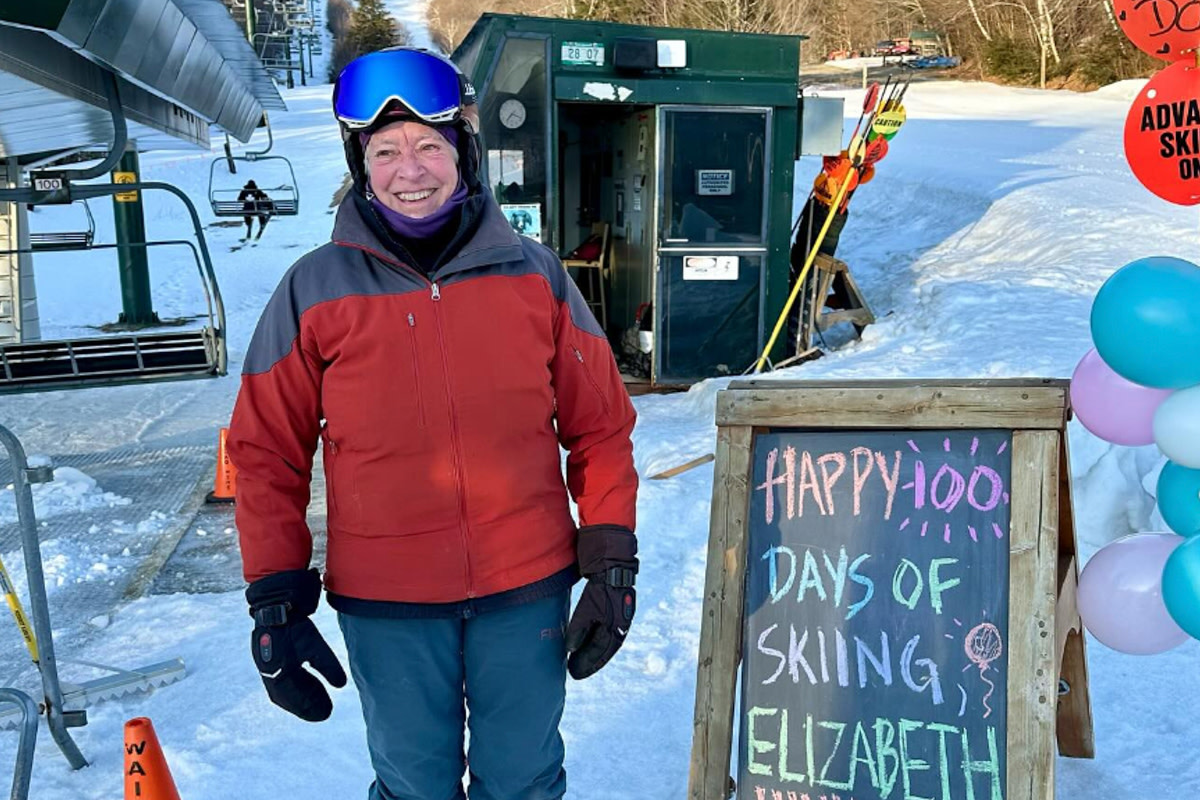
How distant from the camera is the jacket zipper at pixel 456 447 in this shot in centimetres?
205

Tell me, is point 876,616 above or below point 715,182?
below

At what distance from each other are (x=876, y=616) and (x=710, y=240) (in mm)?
6155

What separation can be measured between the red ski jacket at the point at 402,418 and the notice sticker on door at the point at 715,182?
248 inches

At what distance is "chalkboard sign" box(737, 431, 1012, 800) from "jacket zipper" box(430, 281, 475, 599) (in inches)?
32.2

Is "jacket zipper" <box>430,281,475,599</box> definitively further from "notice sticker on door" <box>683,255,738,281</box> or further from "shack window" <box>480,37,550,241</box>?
"notice sticker on door" <box>683,255,738,281</box>

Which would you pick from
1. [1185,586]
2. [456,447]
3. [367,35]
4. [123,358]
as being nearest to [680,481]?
[1185,586]

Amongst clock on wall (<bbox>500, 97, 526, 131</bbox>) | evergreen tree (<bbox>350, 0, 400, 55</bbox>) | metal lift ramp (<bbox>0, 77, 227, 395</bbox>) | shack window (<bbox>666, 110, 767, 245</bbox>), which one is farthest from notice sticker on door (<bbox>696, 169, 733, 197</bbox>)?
evergreen tree (<bbox>350, 0, 400, 55</bbox>)

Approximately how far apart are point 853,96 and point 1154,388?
1035 inches

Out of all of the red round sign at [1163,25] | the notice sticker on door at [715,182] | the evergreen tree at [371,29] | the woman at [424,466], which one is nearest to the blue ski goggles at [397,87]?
the woman at [424,466]

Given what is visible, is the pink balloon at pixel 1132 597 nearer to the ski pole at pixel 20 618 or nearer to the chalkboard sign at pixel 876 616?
the chalkboard sign at pixel 876 616

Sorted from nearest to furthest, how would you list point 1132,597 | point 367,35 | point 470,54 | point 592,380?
point 592,380, point 1132,597, point 470,54, point 367,35

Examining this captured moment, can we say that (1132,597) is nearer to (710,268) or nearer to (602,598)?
(602,598)

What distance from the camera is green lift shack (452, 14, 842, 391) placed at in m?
7.81

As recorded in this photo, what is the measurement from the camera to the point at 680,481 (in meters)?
5.52
